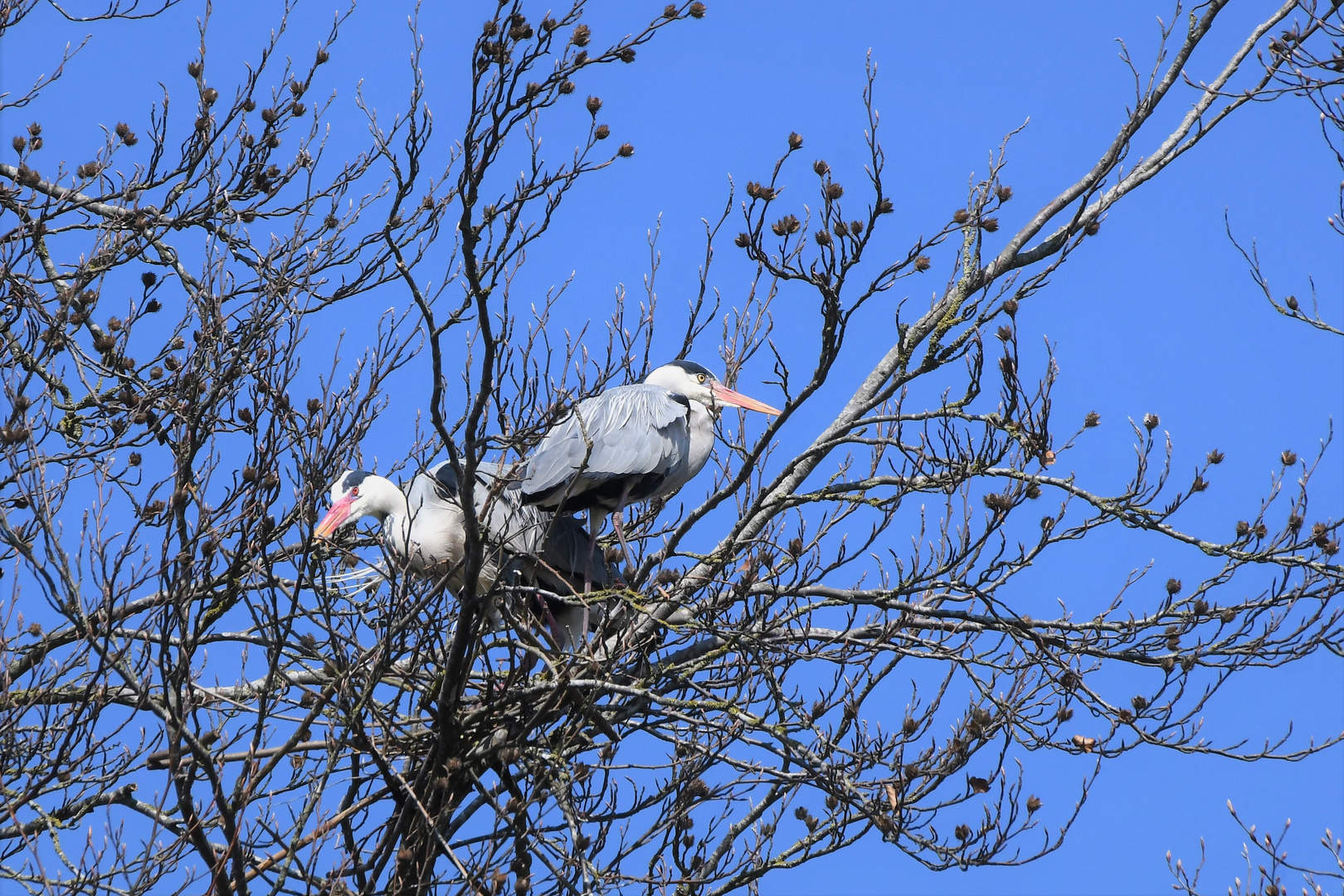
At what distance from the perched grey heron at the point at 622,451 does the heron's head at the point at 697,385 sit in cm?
9

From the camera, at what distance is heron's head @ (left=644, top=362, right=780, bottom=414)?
7.02m

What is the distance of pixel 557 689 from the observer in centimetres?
477

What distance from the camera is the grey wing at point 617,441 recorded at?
6.23 metres

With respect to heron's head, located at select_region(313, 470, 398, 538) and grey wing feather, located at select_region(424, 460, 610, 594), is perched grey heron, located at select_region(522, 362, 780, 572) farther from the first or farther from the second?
heron's head, located at select_region(313, 470, 398, 538)

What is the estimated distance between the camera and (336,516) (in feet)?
21.4

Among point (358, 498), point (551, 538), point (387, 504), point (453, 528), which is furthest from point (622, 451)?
point (358, 498)

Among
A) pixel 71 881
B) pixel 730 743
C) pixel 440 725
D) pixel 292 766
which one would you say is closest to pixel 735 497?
pixel 730 743

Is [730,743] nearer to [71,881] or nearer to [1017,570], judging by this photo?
[1017,570]

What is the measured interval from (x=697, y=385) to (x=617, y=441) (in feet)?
3.46

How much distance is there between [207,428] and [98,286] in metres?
1.46

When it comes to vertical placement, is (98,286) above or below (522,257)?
above

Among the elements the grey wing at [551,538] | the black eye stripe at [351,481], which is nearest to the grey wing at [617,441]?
the grey wing at [551,538]

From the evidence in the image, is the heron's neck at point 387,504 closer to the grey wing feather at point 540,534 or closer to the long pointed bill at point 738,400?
the grey wing feather at point 540,534

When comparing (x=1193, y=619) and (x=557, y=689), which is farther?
(x=1193, y=619)
